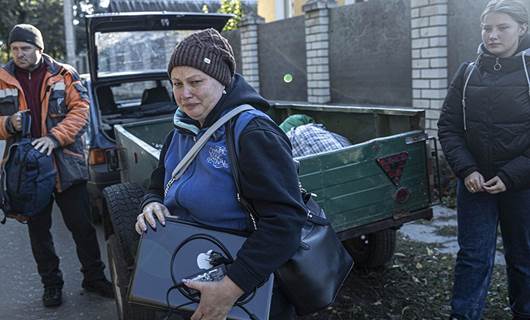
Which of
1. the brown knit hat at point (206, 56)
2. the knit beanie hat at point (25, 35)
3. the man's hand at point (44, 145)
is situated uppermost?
the knit beanie hat at point (25, 35)

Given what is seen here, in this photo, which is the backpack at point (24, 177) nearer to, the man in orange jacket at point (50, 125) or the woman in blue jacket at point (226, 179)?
the man in orange jacket at point (50, 125)

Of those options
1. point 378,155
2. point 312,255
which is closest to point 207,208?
point 312,255

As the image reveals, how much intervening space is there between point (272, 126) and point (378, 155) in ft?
6.06

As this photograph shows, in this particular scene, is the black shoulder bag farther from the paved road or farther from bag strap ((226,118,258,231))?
the paved road

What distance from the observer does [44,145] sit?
4.04m

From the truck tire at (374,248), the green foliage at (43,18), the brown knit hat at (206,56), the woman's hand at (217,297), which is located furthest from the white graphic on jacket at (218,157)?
the green foliage at (43,18)

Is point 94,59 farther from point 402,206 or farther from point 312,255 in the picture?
point 312,255

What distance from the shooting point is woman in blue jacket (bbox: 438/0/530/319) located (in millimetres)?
3143

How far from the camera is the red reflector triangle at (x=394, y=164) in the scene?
364cm

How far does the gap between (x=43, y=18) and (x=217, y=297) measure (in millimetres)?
27151

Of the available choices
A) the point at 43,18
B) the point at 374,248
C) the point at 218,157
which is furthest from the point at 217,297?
the point at 43,18

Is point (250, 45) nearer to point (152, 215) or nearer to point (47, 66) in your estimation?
point (47, 66)

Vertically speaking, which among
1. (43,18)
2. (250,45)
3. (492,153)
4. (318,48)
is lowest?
(492,153)

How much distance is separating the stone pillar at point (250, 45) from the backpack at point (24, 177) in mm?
8864
